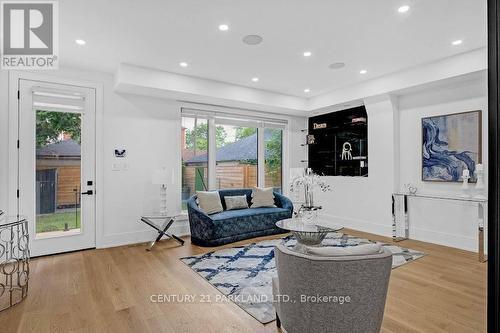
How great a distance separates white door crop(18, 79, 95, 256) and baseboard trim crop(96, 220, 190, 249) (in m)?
0.22

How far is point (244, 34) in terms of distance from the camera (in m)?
3.39

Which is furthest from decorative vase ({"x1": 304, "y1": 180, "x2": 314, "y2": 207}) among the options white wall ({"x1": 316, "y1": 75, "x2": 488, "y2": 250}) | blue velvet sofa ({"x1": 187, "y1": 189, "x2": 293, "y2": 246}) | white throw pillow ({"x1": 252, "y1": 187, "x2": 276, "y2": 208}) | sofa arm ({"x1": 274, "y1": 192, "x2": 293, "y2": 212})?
white wall ({"x1": 316, "y1": 75, "x2": 488, "y2": 250})

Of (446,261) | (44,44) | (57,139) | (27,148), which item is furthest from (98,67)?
(446,261)

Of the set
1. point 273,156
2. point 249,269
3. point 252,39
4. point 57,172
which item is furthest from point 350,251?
point 273,156

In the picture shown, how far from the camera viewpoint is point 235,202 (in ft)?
17.8

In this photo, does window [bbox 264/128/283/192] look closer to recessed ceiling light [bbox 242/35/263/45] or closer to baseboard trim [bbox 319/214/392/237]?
baseboard trim [bbox 319/214/392/237]

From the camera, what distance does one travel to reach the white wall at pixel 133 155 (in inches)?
182

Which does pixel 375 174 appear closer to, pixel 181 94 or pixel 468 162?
pixel 468 162

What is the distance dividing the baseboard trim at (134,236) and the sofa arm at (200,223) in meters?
0.69

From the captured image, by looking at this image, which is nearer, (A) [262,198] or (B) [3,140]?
(B) [3,140]

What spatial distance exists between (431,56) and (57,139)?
18.7ft

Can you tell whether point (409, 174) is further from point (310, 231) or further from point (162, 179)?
point (162, 179)

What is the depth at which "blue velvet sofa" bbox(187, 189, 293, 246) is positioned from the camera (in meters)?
4.54

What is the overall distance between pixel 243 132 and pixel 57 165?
358 cm
